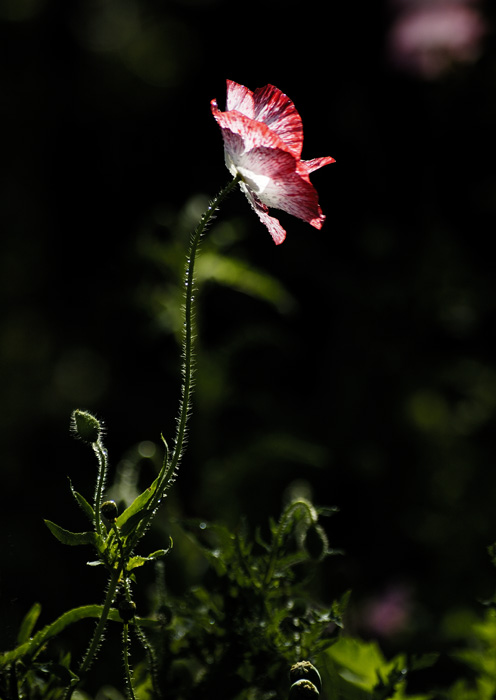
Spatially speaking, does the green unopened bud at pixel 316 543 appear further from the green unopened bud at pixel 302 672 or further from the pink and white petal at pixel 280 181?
the pink and white petal at pixel 280 181

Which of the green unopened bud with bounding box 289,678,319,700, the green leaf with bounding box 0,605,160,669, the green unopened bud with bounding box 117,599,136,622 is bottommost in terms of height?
the green leaf with bounding box 0,605,160,669

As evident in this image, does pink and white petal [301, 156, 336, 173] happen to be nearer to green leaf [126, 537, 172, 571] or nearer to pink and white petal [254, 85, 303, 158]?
pink and white petal [254, 85, 303, 158]

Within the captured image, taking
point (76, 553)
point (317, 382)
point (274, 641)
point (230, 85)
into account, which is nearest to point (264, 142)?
point (230, 85)

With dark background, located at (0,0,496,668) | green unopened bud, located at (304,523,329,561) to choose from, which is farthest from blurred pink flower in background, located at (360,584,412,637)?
green unopened bud, located at (304,523,329,561)

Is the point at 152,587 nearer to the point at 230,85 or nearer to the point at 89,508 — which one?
the point at 89,508

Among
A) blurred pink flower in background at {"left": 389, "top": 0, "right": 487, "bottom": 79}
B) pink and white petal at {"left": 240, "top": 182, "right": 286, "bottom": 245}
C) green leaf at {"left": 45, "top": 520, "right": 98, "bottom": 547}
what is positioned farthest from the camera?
blurred pink flower in background at {"left": 389, "top": 0, "right": 487, "bottom": 79}
